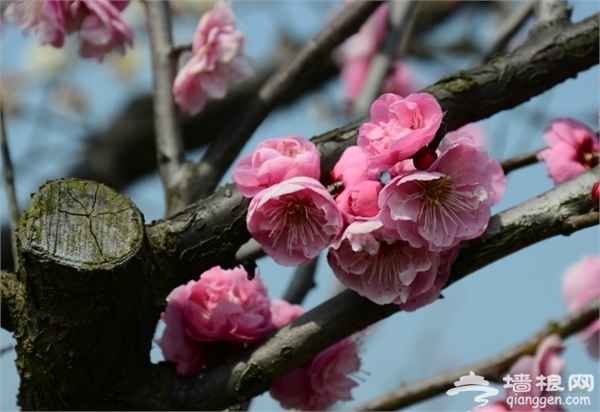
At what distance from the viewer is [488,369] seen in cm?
149

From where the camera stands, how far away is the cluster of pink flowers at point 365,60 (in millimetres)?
2961

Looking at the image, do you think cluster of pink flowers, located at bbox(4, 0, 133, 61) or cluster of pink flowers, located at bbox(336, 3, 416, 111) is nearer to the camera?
cluster of pink flowers, located at bbox(4, 0, 133, 61)

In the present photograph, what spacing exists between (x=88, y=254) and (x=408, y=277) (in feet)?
1.36

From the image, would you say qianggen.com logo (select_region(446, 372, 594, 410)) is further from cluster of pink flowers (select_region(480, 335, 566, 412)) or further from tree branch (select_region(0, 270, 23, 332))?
tree branch (select_region(0, 270, 23, 332))

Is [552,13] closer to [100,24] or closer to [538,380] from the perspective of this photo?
[538,380]

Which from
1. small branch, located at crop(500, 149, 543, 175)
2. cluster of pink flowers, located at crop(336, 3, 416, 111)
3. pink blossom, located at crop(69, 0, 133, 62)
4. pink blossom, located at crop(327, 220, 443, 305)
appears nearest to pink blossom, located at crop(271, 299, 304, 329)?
pink blossom, located at crop(327, 220, 443, 305)

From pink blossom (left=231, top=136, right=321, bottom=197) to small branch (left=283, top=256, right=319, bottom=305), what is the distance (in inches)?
22.4

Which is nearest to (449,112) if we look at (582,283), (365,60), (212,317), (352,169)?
(352,169)

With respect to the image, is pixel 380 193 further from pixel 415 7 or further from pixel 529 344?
pixel 415 7

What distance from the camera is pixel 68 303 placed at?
112cm

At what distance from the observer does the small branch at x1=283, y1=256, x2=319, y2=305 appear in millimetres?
1709

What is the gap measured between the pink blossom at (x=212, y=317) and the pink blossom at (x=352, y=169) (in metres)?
0.26

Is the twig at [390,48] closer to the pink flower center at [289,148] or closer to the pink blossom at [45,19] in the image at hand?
the pink blossom at [45,19]

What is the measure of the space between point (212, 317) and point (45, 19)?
25.8 inches
